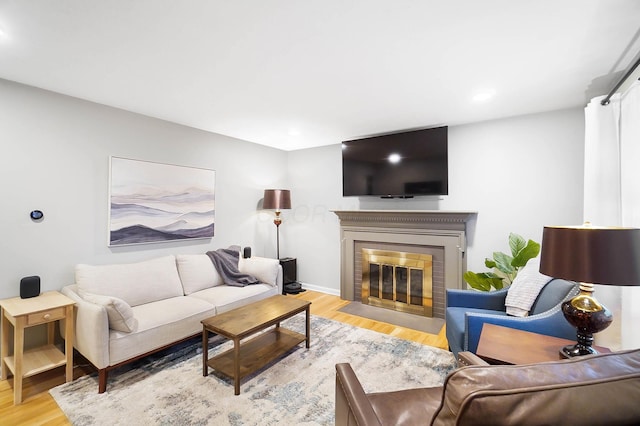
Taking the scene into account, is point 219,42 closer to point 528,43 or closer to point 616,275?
point 528,43

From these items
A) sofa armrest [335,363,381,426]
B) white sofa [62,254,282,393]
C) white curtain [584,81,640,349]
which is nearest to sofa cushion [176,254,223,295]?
white sofa [62,254,282,393]

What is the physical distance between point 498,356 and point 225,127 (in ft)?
11.7

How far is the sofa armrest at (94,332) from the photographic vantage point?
2.12 metres

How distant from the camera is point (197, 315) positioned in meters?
2.72

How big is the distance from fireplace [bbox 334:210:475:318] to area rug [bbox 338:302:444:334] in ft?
0.39

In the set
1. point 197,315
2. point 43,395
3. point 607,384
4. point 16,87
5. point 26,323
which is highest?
point 16,87

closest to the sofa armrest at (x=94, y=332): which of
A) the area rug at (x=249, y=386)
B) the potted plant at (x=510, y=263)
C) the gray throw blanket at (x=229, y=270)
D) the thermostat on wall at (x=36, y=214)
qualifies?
the area rug at (x=249, y=386)

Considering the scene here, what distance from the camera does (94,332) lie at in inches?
84.0

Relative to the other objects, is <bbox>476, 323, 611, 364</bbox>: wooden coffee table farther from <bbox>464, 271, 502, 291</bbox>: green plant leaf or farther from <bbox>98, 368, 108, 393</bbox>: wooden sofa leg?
<bbox>98, 368, 108, 393</bbox>: wooden sofa leg

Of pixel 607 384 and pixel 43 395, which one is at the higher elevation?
pixel 607 384

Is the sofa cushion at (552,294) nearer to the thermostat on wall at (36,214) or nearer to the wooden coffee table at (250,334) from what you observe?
the wooden coffee table at (250,334)

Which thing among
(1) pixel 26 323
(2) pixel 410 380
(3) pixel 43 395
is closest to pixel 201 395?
(3) pixel 43 395

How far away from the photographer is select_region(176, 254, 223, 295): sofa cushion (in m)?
3.27

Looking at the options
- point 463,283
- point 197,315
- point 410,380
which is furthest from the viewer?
point 463,283
